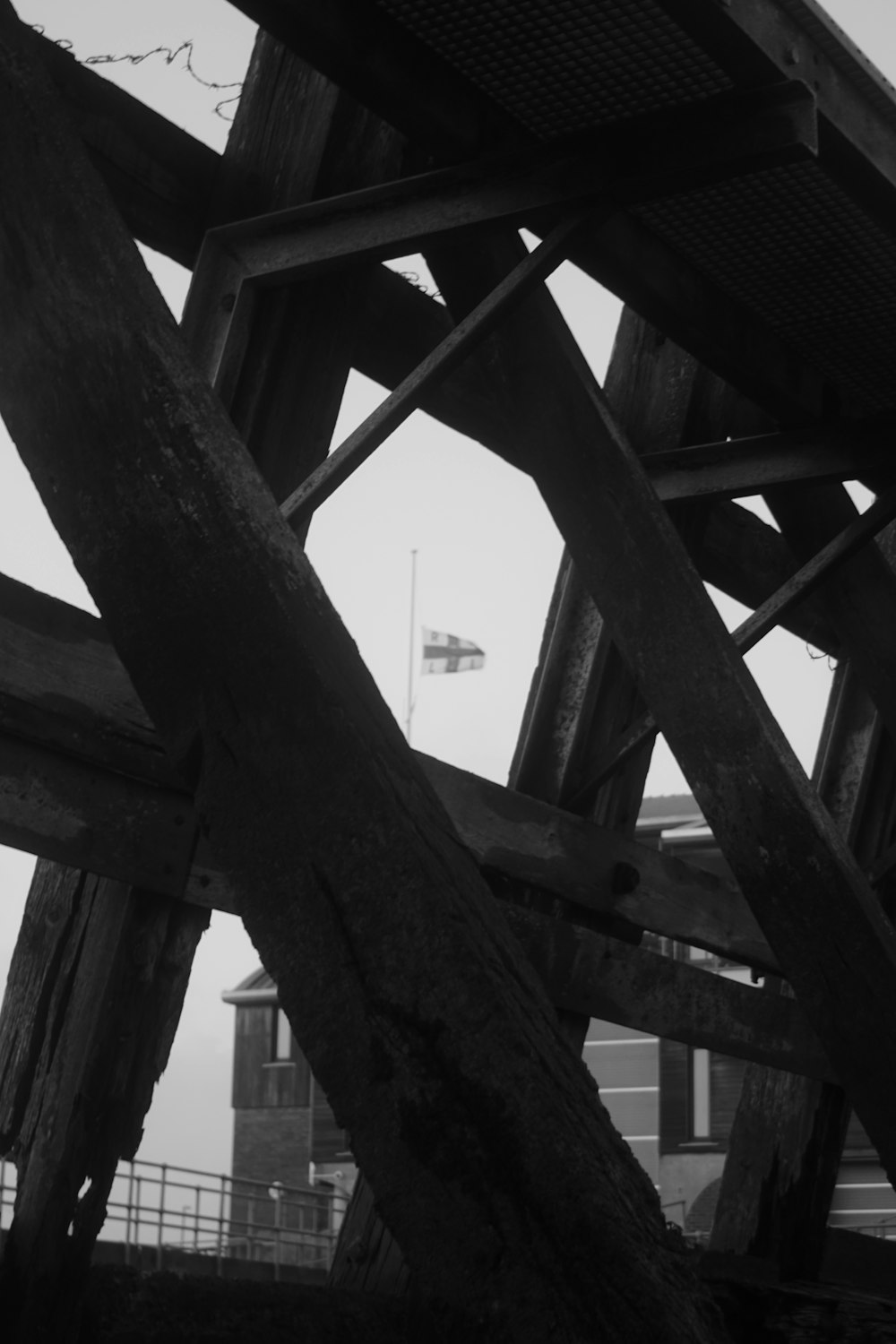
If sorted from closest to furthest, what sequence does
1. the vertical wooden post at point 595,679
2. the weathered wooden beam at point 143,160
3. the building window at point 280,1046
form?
1. the weathered wooden beam at point 143,160
2. the vertical wooden post at point 595,679
3. the building window at point 280,1046

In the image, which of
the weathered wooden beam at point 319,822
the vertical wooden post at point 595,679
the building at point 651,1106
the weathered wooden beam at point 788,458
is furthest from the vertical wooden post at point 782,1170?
the building at point 651,1106

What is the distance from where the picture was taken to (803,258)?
147 inches

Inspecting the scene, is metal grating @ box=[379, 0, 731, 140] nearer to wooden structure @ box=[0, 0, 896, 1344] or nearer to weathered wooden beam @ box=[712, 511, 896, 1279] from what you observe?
wooden structure @ box=[0, 0, 896, 1344]

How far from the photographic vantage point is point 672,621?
3.09 m

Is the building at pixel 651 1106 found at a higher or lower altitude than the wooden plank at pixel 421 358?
lower

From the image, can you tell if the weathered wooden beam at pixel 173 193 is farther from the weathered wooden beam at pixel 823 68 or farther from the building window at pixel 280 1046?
the building window at pixel 280 1046

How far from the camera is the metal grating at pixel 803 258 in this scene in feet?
11.5

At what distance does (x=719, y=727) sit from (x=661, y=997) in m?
1.49

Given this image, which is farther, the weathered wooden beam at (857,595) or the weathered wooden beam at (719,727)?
the weathered wooden beam at (857,595)

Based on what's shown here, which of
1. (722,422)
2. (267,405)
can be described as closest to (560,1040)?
(267,405)

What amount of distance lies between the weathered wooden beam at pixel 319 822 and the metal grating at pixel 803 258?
227 centimetres

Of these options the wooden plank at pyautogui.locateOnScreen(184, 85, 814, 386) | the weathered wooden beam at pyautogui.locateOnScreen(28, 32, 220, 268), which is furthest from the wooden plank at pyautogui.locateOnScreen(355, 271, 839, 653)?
the weathered wooden beam at pyautogui.locateOnScreen(28, 32, 220, 268)

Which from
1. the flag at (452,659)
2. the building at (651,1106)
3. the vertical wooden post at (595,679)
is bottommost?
the building at (651,1106)

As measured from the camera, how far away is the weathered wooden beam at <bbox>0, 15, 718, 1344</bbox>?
3.72 feet
